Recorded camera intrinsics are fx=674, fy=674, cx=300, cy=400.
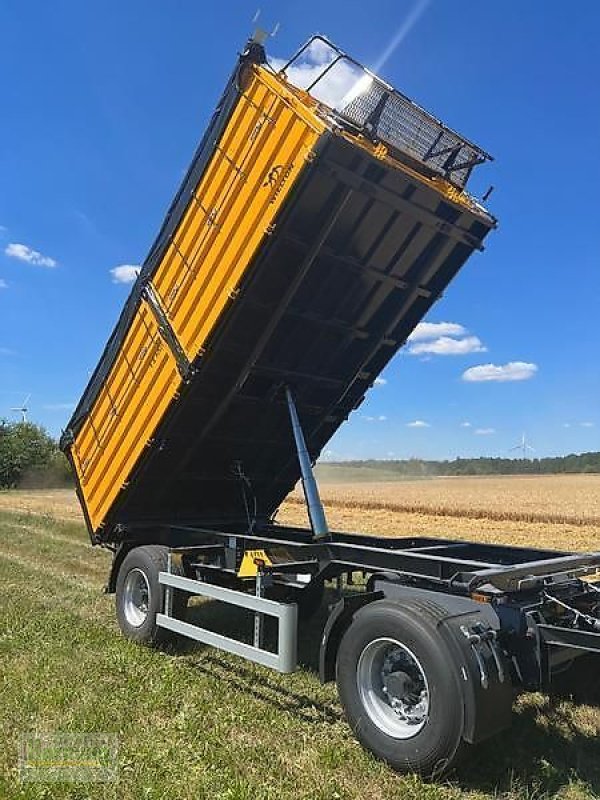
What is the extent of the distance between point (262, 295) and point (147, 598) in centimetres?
326

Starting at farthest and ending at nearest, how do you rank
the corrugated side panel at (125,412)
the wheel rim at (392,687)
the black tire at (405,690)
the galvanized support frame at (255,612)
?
1. the corrugated side panel at (125,412)
2. the galvanized support frame at (255,612)
3. the wheel rim at (392,687)
4. the black tire at (405,690)

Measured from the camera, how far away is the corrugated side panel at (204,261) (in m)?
5.21

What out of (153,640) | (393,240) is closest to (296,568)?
(153,640)

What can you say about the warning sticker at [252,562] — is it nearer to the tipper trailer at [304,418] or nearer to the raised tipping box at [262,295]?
the tipper trailer at [304,418]

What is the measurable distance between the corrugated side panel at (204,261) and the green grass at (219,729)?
1911 mm

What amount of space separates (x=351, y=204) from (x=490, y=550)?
10.8 feet

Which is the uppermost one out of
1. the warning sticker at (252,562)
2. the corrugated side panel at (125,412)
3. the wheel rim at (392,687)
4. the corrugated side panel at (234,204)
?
the corrugated side panel at (234,204)

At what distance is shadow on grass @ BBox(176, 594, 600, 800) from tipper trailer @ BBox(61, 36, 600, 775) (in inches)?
9.4

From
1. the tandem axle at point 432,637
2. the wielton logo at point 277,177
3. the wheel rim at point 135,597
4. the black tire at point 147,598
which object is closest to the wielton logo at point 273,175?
the wielton logo at point 277,177

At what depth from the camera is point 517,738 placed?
447 centimetres

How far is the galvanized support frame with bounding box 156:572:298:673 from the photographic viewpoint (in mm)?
4766

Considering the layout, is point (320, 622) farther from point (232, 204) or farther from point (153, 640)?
point (232, 204)

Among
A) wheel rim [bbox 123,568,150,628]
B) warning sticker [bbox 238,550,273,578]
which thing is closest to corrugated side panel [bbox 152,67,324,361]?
warning sticker [bbox 238,550,273,578]

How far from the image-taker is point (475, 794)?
3725 millimetres
